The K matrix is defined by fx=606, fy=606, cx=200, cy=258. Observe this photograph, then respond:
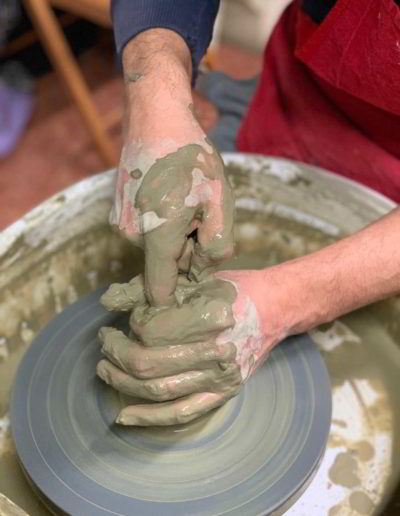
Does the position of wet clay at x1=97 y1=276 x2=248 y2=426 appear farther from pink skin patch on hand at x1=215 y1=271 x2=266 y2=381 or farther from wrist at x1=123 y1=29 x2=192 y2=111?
wrist at x1=123 y1=29 x2=192 y2=111

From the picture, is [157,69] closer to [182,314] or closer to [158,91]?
[158,91]

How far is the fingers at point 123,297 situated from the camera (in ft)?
3.59

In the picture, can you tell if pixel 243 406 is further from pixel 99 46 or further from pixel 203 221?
pixel 99 46

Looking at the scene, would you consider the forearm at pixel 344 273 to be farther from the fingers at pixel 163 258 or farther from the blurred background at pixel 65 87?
the blurred background at pixel 65 87

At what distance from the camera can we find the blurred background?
272 cm

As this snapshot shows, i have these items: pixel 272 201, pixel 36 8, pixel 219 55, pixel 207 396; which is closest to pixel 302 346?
pixel 207 396

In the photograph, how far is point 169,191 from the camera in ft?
3.54

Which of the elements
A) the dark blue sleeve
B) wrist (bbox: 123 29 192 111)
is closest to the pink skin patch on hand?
wrist (bbox: 123 29 192 111)

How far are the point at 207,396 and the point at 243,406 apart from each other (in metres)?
0.20

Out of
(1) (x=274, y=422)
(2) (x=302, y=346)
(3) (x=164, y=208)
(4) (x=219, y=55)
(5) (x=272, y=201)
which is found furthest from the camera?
(4) (x=219, y=55)

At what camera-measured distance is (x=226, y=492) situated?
1.11 m

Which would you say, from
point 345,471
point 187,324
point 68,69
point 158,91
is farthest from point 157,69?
point 68,69

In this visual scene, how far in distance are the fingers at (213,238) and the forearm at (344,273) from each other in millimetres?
121

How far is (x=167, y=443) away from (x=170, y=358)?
0.78ft
